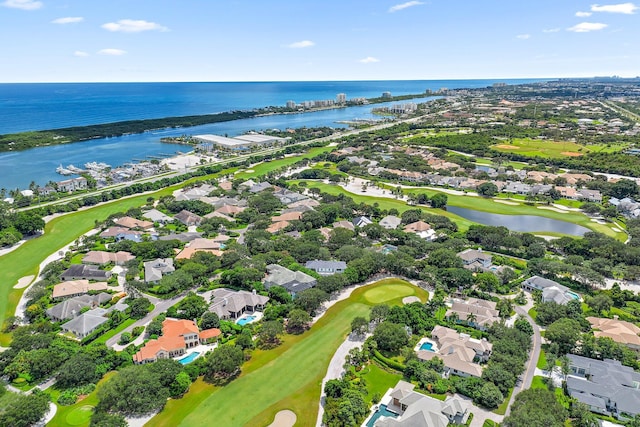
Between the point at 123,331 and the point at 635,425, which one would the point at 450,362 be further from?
the point at 123,331

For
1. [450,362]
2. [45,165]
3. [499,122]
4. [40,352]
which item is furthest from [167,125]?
[450,362]

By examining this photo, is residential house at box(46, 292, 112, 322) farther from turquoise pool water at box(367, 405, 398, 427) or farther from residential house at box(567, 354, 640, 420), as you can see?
residential house at box(567, 354, 640, 420)

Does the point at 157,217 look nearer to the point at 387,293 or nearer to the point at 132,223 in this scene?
the point at 132,223

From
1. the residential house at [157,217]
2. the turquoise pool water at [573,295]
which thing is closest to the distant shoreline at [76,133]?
the residential house at [157,217]

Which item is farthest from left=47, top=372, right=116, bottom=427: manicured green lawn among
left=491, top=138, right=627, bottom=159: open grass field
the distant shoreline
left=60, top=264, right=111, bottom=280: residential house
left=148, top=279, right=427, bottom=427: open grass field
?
the distant shoreline

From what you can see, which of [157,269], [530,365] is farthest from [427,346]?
[157,269]
